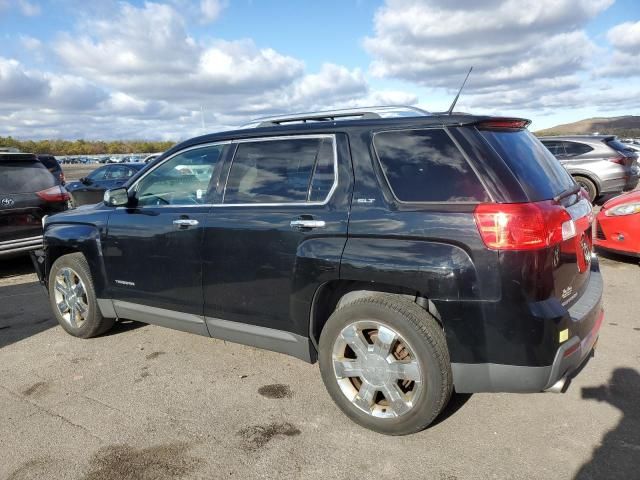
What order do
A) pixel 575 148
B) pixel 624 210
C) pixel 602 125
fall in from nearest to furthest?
pixel 624 210 < pixel 575 148 < pixel 602 125

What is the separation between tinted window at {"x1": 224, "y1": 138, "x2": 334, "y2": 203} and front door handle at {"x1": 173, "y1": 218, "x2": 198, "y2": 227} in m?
0.29

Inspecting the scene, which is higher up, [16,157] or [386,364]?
[16,157]

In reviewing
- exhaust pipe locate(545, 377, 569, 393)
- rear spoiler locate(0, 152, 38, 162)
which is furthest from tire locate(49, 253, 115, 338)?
exhaust pipe locate(545, 377, 569, 393)

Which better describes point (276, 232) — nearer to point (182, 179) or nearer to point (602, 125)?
point (182, 179)

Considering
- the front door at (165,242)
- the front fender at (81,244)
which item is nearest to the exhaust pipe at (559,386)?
the front door at (165,242)

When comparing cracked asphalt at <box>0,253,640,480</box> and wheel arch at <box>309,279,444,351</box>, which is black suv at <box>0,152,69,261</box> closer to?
cracked asphalt at <box>0,253,640,480</box>

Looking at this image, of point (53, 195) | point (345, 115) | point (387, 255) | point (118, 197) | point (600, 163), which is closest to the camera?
point (387, 255)

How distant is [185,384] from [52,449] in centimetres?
99

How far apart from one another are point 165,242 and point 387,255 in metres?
1.89

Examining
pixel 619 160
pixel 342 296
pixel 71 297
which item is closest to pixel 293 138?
pixel 342 296

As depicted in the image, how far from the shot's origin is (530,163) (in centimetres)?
298

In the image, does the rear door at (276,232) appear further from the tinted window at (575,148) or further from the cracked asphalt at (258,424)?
the tinted window at (575,148)

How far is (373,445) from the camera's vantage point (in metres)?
2.92

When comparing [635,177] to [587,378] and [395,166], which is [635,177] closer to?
[587,378]
